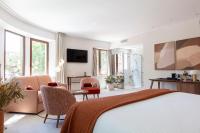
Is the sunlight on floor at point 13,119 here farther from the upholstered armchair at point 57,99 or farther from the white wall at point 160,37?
the white wall at point 160,37

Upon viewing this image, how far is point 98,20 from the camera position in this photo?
5520 mm

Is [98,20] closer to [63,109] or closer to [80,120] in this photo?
[63,109]

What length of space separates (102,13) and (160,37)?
275cm

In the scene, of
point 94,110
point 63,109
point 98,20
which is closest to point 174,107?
point 94,110

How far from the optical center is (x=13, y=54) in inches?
219

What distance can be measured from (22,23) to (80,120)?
4488 millimetres

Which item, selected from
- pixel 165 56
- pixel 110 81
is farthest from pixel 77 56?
pixel 165 56

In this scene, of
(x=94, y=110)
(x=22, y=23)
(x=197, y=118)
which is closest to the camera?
(x=197, y=118)

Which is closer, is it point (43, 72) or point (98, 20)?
point (98, 20)

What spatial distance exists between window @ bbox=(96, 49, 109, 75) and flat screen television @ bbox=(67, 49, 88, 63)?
3.08ft

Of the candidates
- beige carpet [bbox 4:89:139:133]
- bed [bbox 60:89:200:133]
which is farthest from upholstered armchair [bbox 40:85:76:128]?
bed [bbox 60:89:200:133]

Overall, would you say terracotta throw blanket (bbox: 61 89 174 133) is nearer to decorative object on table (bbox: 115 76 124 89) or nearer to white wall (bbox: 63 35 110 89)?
white wall (bbox: 63 35 110 89)

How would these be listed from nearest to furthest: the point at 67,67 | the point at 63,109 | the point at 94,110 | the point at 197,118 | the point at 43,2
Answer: the point at 197,118
the point at 94,110
the point at 63,109
the point at 43,2
the point at 67,67

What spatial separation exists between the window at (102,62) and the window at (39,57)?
2756 millimetres
